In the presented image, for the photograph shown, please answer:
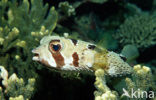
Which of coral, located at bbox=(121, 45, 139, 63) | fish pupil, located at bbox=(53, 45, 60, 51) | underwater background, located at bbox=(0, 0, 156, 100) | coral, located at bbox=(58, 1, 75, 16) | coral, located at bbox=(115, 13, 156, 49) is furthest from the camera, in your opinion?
coral, located at bbox=(115, 13, 156, 49)

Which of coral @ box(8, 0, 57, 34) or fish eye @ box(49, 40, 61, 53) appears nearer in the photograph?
fish eye @ box(49, 40, 61, 53)

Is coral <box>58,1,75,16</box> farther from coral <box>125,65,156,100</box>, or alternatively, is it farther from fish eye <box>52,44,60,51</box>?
coral <box>125,65,156,100</box>

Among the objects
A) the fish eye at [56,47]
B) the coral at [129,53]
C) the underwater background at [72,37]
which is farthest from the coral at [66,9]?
the fish eye at [56,47]

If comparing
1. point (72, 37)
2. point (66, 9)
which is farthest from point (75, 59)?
point (66, 9)

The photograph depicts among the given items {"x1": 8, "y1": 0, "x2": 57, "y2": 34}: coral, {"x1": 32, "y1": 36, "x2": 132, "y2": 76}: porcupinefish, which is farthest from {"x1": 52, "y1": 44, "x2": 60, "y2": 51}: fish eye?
{"x1": 8, "y1": 0, "x2": 57, "y2": 34}: coral

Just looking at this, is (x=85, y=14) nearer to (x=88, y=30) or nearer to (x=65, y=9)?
(x=88, y=30)

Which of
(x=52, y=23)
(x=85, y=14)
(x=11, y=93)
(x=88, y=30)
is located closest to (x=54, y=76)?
(x=11, y=93)

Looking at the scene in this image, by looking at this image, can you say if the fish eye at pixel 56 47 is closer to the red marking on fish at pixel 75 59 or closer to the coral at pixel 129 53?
the red marking on fish at pixel 75 59
